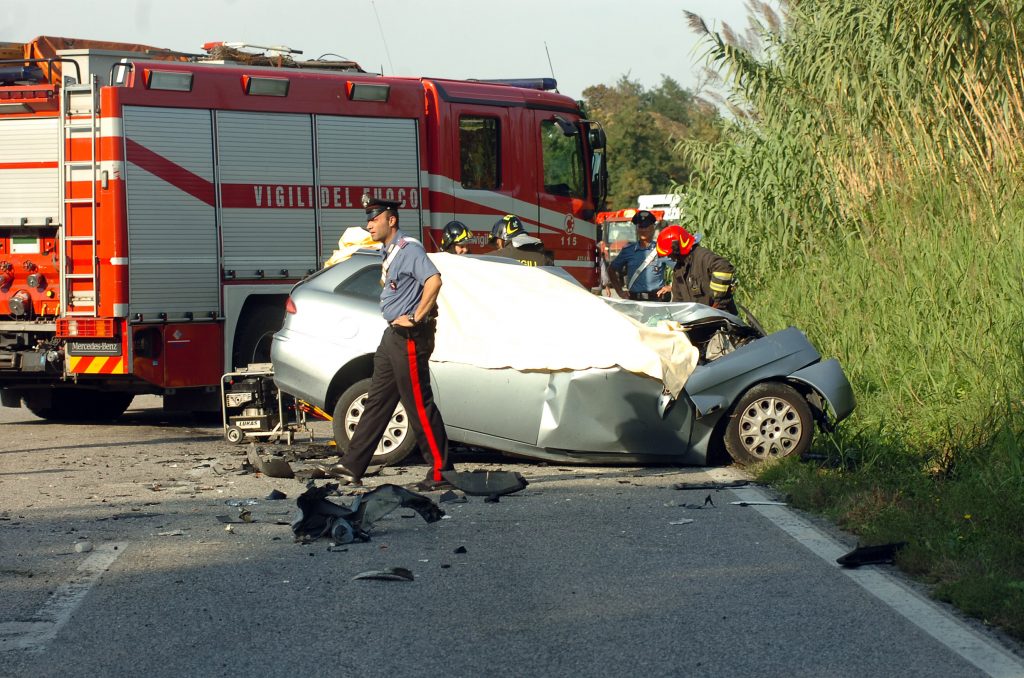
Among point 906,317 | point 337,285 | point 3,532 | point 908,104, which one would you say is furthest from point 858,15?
point 3,532

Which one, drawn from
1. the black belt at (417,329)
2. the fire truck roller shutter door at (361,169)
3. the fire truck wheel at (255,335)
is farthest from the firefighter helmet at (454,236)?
the black belt at (417,329)

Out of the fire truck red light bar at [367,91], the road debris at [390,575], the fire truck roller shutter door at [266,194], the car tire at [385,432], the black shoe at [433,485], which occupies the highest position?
the fire truck red light bar at [367,91]

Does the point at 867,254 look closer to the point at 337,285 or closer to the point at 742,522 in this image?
the point at 337,285

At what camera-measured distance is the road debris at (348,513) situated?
6.94 metres

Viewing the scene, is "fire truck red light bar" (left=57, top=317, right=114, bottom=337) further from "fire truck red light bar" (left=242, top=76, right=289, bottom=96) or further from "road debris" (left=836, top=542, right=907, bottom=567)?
"road debris" (left=836, top=542, right=907, bottom=567)

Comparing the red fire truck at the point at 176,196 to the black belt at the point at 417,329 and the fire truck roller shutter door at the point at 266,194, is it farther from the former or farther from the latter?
the black belt at the point at 417,329

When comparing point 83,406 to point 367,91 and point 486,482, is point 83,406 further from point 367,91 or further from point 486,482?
point 486,482

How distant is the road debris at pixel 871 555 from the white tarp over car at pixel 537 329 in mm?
2579

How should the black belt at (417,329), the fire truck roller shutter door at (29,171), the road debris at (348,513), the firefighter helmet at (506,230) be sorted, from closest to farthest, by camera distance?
the road debris at (348,513) → the black belt at (417,329) → the firefighter helmet at (506,230) → the fire truck roller shutter door at (29,171)

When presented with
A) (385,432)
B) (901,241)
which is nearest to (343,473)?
(385,432)

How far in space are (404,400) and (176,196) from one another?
15.3 ft

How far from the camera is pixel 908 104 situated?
44.5 ft

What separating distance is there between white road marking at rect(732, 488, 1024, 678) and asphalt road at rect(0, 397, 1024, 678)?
15 millimetres

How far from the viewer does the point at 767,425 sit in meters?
9.26
